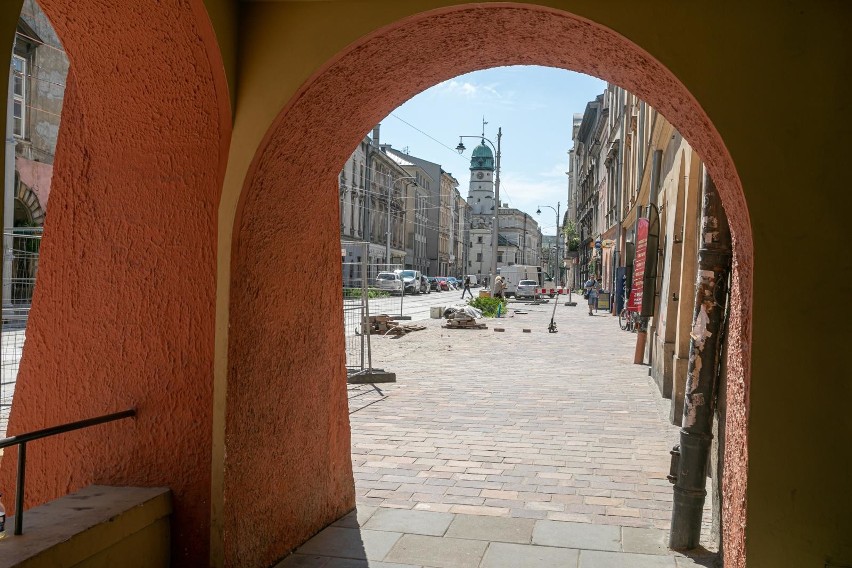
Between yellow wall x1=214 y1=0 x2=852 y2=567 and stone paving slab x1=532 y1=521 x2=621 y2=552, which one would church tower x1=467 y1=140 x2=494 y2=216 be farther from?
yellow wall x1=214 y1=0 x2=852 y2=567

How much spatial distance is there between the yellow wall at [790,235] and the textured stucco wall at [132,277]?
2.21m

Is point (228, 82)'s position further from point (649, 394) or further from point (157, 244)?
point (649, 394)

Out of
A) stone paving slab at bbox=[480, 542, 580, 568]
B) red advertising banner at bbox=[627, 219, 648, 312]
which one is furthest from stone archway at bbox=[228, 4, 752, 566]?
red advertising banner at bbox=[627, 219, 648, 312]

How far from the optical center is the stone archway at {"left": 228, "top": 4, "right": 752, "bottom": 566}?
11.0 ft

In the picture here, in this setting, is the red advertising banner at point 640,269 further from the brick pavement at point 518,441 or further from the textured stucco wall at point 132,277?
the textured stucco wall at point 132,277

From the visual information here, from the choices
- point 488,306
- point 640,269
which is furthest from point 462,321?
point 640,269

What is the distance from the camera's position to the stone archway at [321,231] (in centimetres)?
336

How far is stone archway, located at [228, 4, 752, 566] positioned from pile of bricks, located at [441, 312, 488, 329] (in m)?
16.3

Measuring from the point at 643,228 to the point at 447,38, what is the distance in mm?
8386

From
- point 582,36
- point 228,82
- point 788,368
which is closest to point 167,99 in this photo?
point 228,82

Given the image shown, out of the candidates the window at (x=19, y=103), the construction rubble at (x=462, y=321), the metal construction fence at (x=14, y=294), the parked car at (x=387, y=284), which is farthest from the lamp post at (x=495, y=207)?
the metal construction fence at (x=14, y=294)

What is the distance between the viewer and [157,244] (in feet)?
12.3

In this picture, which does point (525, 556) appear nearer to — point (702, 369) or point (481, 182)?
point (702, 369)

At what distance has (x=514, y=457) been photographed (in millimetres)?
6602
